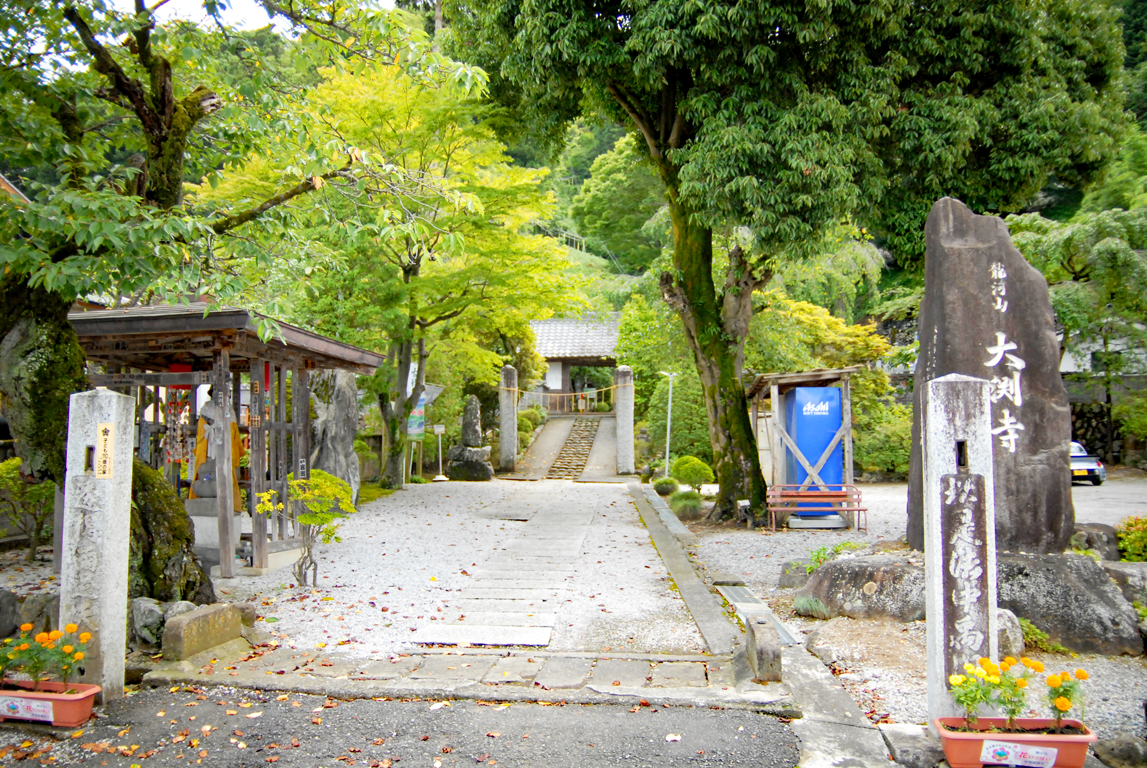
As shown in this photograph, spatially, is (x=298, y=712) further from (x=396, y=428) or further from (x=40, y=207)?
(x=396, y=428)

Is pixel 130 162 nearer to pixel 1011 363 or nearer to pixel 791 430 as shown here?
pixel 1011 363

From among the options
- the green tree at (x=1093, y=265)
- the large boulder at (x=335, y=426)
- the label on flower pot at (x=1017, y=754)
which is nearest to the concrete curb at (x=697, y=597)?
the label on flower pot at (x=1017, y=754)

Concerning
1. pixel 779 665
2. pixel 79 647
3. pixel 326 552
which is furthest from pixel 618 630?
pixel 326 552

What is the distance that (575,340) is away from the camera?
105 ft

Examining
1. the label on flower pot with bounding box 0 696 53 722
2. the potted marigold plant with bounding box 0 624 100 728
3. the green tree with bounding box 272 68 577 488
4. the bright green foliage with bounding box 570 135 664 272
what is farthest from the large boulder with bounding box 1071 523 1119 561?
the bright green foliage with bounding box 570 135 664 272

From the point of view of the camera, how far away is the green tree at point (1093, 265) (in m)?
15.0

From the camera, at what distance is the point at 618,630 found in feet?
19.6

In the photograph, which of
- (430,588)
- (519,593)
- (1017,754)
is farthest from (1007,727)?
(430,588)

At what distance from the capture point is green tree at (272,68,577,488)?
12.4 m

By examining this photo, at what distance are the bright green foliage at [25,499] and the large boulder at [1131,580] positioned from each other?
10.5 m

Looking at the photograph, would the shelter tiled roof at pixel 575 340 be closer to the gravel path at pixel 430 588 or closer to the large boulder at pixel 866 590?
the gravel path at pixel 430 588

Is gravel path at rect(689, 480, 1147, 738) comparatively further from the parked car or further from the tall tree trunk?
the parked car

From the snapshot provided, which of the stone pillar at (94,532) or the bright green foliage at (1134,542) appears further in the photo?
the bright green foliage at (1134,542)

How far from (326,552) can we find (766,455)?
11.1 m
